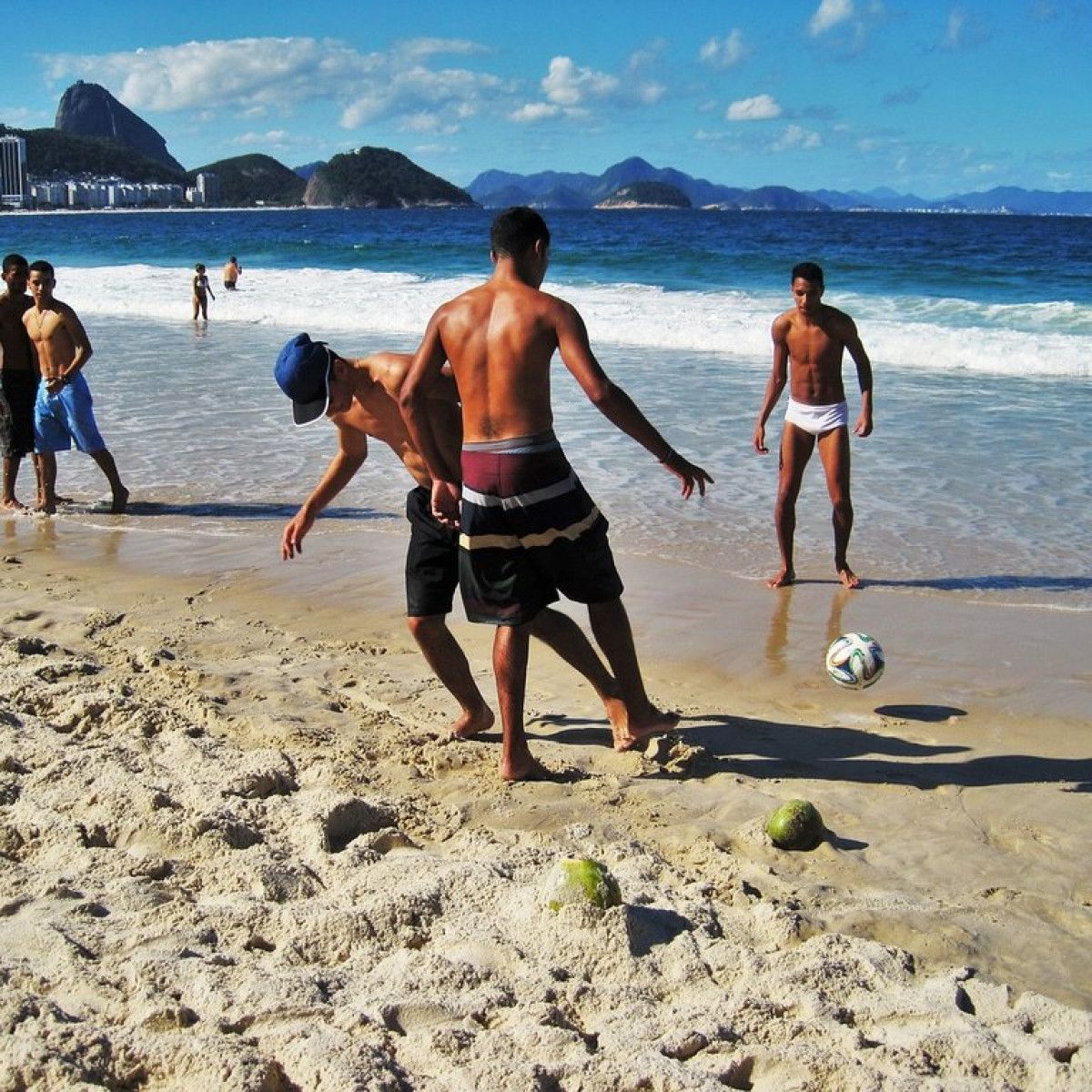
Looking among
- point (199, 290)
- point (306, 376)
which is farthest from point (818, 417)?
point (199, 290)

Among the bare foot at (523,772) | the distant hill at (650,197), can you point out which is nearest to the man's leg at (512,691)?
the bare foot at (523,772)

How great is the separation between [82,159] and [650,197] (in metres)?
75.9

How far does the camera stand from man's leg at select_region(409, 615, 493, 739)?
4.67m

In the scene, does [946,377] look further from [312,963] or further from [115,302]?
[115,302]

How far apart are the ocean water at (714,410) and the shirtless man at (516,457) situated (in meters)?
3.04

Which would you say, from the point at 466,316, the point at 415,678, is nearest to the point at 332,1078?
the point at 466,316

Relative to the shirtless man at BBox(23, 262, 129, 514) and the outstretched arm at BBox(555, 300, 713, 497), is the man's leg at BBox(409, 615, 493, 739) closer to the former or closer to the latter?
the outstretched arm at BBox(555, 300, 713, 497)

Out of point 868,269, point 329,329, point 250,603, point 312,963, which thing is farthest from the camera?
point 868,269

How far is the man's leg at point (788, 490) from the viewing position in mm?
6941

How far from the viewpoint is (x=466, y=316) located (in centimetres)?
409

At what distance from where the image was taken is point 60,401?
848 cm

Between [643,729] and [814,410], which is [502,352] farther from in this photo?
[814,410]

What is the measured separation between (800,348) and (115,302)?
2362cm

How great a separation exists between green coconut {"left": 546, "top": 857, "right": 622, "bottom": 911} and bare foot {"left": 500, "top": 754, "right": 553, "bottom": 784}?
1029 mm
